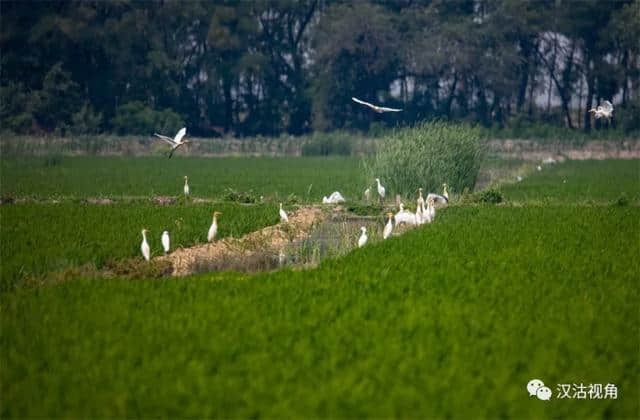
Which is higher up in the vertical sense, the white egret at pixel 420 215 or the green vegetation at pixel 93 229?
the green vegetation at pixel 93 229

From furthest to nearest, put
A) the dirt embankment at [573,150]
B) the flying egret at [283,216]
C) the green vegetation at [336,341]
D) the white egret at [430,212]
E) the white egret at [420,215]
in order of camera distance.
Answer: the dirt embankment at [573,150] < the white egret at [430,212] < the white egret at [420,215] < the flying egret at [283,216] < the green vegetation at [336,341]

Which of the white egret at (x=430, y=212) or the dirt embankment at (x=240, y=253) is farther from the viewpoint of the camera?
the white egret at (x=430, y=212)

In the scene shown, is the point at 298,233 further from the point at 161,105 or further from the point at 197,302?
the point at 161,105

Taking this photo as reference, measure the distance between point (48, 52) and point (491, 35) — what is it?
25211 millimetres

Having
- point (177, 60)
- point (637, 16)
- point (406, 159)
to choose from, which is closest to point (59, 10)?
point (177, 60)

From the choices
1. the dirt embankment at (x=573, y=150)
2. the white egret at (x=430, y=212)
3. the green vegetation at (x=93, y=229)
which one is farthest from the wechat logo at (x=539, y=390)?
the dirt embankment at (x=573, y=150)

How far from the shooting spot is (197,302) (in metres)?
10.1

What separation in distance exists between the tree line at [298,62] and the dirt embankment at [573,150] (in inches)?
244

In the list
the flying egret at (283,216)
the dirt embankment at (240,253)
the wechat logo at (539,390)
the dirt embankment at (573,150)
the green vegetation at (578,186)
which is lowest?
the dirt embankment at (573,150)

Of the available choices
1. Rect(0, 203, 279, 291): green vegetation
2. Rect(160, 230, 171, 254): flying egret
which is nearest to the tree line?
Rect(0, 203, 279, 291): green vegetation

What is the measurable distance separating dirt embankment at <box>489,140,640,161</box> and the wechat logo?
4374 centimetres

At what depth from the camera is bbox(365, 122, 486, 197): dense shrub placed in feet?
79.1

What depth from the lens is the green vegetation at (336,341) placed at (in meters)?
6.83

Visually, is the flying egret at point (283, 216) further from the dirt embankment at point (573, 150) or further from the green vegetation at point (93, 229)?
the dirt embankment at point (573, 150)
